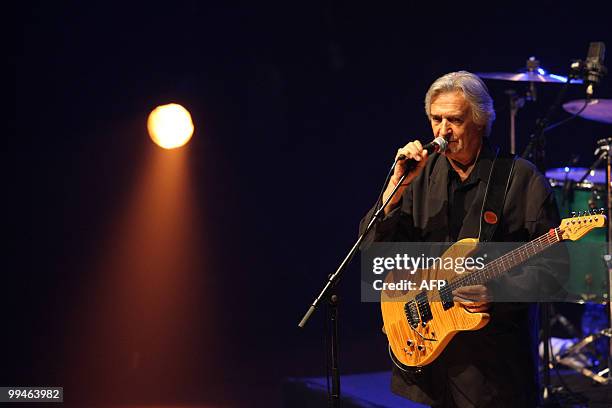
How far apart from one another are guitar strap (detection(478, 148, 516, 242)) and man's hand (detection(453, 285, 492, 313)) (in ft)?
0.58

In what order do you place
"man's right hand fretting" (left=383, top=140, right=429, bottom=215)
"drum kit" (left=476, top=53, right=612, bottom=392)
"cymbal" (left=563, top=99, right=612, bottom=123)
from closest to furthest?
"man's right hand fretting" (left=383, top=140, right=429, bottom=215), "cymbal" (left=563, top=99, right=612, bottom=123), "drum kit" (left=476, top=53, right=612, bottom=392)

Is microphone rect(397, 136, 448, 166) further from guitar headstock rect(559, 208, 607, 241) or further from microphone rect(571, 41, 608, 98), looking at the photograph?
microphone rect(571, 41, 608, 98)

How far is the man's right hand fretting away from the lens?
251 cm

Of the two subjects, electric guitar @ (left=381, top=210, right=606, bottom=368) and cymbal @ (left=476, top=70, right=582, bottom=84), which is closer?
electric guitar @ (left=381, top=210, right=606, bottom=368)

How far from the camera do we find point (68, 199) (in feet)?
19.1

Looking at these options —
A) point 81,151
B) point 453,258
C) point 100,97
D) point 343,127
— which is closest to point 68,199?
point 81,151

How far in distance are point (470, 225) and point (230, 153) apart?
4.00 metres

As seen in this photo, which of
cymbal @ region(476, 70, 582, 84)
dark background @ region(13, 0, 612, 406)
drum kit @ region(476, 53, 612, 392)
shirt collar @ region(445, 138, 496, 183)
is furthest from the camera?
dark background @ region(13, 0, 612, 406)

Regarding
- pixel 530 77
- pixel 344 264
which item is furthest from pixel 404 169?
pixel 530 77

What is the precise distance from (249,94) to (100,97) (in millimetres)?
1240

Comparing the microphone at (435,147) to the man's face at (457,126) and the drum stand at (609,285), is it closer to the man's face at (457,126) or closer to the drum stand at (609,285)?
the man's face at (457,126)

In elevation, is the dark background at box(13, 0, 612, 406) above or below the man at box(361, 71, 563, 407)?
above

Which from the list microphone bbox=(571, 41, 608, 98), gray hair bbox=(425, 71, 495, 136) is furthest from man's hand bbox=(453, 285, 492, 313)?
microphone bbox=(571, 41, 608, 98)

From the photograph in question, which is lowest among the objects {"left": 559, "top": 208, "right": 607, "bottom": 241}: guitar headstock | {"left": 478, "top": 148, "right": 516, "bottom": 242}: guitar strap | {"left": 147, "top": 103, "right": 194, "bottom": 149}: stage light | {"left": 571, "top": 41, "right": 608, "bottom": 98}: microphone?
{"left": 559, "top": 208, "right": 607, "bottom": 241}: guitar headstock
